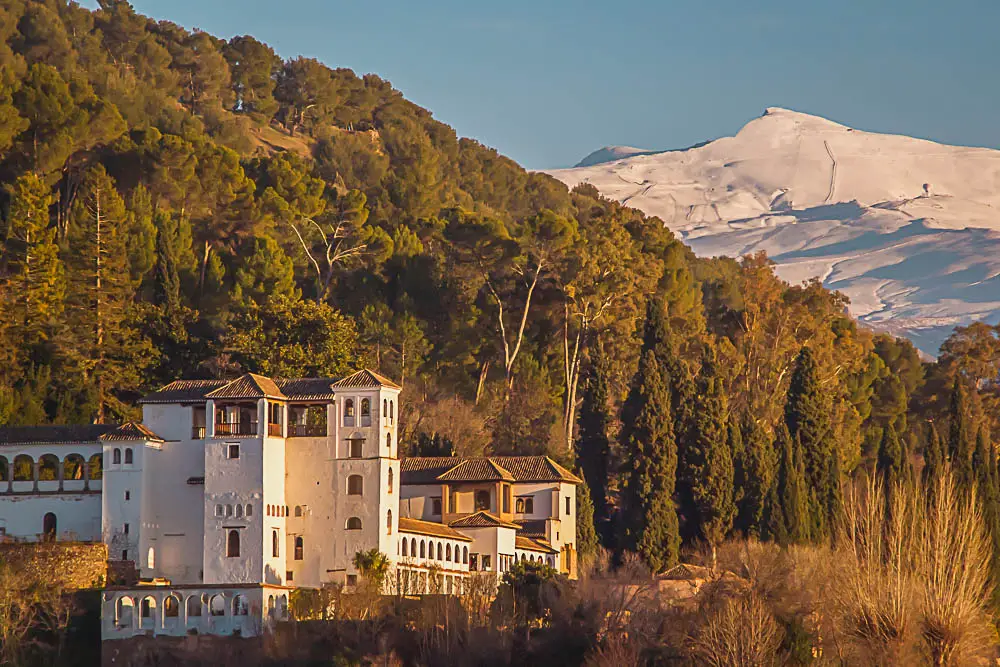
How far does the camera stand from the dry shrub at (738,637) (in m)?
47.8

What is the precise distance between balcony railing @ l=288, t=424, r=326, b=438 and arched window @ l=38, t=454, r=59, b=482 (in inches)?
298

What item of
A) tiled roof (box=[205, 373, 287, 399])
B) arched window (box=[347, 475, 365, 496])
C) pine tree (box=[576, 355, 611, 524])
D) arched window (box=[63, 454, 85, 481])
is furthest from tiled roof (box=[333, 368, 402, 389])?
pine tree (box=[576, 355, 611, 524])

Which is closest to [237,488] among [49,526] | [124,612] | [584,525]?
[124,612]

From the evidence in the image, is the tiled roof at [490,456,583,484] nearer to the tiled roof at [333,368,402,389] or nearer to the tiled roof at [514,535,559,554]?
the tiled roof at [514,535,559,554]

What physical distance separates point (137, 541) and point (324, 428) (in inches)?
267

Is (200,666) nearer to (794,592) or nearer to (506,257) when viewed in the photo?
(794,592)

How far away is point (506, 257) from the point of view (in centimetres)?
8219

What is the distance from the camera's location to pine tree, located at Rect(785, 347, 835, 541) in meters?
65.8

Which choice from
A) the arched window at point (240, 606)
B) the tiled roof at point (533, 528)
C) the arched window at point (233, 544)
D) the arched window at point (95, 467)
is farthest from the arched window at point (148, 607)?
the tiled roof at point (533, 528)

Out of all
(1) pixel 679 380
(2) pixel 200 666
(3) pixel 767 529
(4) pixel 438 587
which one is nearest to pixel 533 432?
(1) pixel 679 380

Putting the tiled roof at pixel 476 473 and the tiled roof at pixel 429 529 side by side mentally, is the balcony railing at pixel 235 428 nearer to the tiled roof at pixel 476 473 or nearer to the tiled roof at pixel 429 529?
the tiled roof at pixel 429 529

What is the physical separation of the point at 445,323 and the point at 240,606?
101ft

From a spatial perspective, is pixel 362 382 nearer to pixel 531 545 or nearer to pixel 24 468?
pixel 531 545

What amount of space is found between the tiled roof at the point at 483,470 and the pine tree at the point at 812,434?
27.5ft
